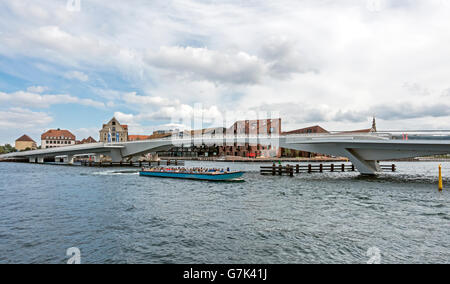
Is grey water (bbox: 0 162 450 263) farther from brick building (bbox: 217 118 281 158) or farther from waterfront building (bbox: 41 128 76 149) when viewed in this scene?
waterfront building (bbox: 41 128 76 149)

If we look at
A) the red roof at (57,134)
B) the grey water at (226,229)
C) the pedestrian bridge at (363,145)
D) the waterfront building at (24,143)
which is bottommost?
the grey water at (226,229)

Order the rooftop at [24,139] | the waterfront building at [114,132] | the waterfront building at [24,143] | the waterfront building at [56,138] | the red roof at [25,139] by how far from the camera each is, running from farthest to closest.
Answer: the red roof at [25,139], the rooftop at [24,139], the waterfront building at [24,143], the waterfront building at [56,138], the waterfront building at [114,132]

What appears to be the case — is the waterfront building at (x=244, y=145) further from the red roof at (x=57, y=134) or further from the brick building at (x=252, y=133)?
the red roof at (x=57, y=134)

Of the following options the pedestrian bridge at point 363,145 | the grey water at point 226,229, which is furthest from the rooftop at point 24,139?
the grey water at point 226,229

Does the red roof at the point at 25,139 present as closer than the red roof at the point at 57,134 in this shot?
No

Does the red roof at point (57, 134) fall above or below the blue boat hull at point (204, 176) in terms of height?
above

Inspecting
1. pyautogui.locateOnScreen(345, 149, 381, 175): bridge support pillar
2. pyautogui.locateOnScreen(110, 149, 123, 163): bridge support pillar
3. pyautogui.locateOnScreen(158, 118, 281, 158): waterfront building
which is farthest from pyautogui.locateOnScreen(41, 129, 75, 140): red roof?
pyautogui.locateOnScreen(345, 149, 381, 175): bridge support pillar

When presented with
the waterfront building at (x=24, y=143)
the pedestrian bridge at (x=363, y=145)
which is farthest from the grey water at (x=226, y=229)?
the waterfront building at (x=24, y=143)

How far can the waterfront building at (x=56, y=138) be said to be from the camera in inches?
5276

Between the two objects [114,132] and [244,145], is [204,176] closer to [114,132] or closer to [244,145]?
[244,145]

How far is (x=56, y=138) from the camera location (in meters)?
137

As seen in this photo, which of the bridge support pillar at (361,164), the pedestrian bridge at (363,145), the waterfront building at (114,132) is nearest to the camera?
the pedestrian bridge at (363,145)

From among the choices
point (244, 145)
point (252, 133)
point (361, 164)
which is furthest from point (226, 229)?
point (244, 145)
